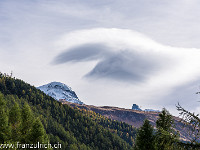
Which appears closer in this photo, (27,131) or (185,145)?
(185,145)

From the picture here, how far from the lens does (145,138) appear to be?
33.6 m

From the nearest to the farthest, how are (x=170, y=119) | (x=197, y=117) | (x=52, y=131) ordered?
1. (x=197, y=117)
2. (x=170, y=119)
3. (x=52, y=131)

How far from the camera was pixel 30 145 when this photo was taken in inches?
1575

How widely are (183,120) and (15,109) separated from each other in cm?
4940

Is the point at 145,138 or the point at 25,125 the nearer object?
the point at 145,138

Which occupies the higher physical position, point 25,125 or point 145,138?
point 25,125

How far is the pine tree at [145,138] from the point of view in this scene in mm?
32966

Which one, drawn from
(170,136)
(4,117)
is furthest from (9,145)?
(170,136)

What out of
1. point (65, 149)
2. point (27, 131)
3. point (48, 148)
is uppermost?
point (27, 131)

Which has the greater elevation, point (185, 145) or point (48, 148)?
point (185, 145)

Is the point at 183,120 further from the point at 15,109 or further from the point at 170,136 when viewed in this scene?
the point at 15,109

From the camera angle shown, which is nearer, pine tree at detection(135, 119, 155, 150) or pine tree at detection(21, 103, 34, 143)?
pine tree at detection(135, 119, 155, 150)

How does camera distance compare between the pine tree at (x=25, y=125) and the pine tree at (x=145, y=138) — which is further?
the pine tree at (x=25, y=125)

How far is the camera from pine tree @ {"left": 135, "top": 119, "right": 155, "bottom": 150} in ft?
108
